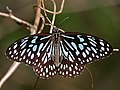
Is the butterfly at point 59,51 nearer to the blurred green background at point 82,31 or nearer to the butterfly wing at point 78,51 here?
the butterfly wing at point 78,51

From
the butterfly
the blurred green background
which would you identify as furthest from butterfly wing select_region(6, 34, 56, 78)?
the blurred green background

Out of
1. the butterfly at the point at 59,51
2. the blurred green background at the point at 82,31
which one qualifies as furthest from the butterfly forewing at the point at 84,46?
the blurred green background at the point at 82,31

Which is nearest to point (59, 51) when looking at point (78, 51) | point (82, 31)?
point (78, 51)

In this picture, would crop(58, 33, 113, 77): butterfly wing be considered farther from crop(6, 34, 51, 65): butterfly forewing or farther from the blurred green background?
the blurred green background

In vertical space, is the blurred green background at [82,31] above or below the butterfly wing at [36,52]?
above

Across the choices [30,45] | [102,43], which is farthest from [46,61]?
[102,43]

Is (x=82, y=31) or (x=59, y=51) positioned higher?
(x=82, y=31)

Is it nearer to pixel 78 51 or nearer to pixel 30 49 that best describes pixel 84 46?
pixel 78 51

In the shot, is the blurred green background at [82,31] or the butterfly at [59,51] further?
the blurred green background at [82,31]
